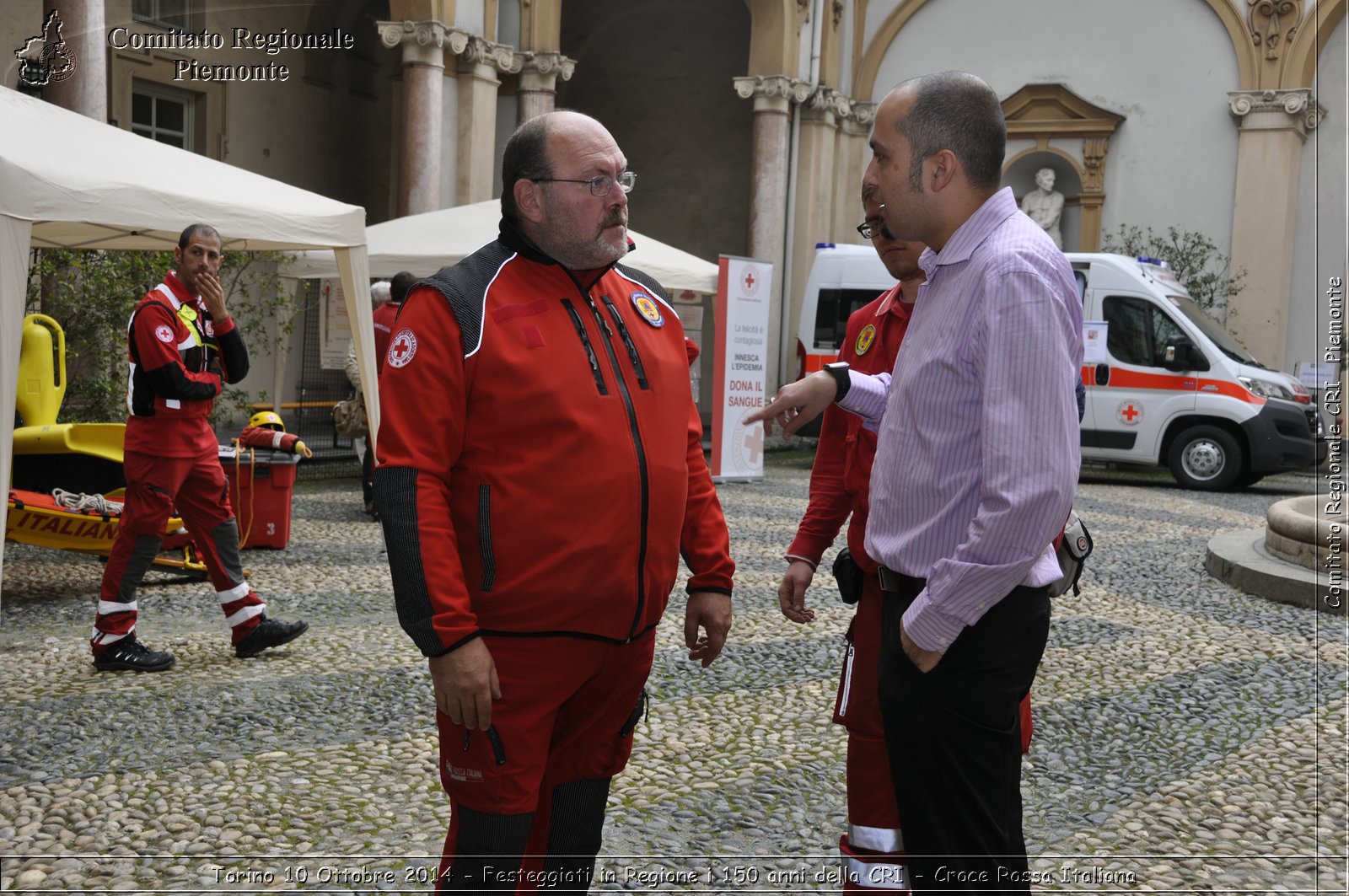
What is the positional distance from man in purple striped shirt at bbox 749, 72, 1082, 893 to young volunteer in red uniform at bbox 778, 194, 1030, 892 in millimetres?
218

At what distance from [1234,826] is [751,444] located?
979 centimetres

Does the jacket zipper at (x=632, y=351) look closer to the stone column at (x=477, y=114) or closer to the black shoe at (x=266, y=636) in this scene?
the black shoe at (x=266, y=636)

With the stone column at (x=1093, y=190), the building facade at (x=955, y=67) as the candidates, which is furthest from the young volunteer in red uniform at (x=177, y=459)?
the stone column at (x=1093, y=190)

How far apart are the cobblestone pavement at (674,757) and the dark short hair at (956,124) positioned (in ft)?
6.80

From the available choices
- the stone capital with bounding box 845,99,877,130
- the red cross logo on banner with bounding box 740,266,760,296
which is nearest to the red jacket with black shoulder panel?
the red cross logo on banner with bounding box 740,266,760,296

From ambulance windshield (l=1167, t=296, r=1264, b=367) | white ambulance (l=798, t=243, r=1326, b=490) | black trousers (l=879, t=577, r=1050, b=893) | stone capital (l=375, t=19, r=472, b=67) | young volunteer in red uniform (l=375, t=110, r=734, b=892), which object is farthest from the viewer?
→ stone capital (l=375, t=19, r=472, b=67)

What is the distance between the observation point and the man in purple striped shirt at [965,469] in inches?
82.2

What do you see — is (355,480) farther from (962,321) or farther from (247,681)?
(962,321)

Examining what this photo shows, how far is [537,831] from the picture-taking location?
263 cm

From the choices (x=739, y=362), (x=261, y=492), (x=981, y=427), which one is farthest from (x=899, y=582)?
(x=739, y=362)

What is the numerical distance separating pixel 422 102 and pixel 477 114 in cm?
83

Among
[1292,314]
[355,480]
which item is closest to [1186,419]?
[1292,314]

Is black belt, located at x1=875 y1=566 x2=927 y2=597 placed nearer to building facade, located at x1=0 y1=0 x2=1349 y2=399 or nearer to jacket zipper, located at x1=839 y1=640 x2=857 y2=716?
jacket zipper, located at x1=839 y1=640 x2=857 y2=716

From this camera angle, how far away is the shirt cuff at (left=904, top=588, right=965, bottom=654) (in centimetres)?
213
